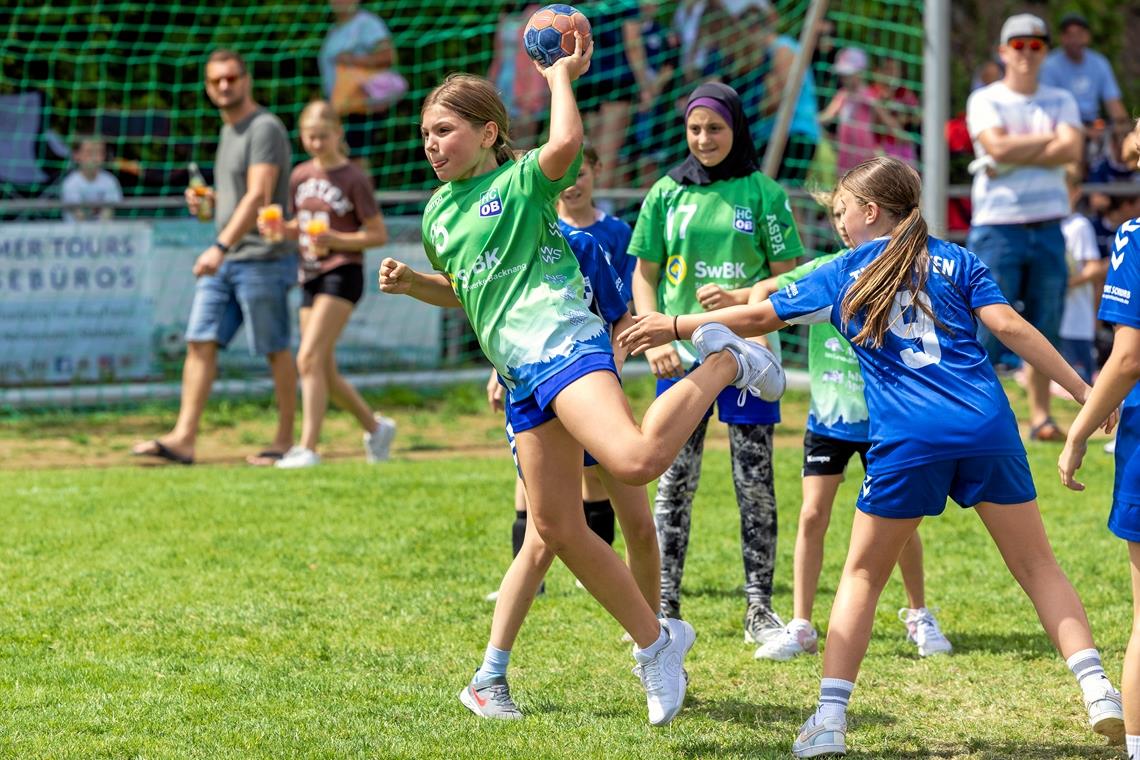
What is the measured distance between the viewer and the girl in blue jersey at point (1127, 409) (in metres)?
3.73

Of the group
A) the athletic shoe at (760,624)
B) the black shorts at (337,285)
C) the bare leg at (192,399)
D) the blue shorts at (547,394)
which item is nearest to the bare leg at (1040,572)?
the blue shorts at (547,394)

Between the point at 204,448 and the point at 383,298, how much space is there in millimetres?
2444

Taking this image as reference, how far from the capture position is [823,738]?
13.0ft

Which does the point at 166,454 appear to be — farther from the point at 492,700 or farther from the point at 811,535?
the point at 492,700

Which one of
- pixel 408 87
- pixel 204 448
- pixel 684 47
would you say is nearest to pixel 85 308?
pixel 204 448

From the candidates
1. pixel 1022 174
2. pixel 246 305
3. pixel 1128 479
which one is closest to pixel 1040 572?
pixel 1128 479

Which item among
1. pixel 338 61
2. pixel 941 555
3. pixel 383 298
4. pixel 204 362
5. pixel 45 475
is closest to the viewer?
pixel 941 555

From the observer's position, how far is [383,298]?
11555 mm

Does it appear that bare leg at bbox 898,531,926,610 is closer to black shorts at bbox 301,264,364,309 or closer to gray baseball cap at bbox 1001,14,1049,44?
black shorts at bbox 301,264,364,309

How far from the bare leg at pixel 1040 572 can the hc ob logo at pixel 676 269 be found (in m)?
1.76

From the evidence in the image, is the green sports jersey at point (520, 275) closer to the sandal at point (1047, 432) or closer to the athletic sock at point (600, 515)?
the athletic sock at point (600, 515)

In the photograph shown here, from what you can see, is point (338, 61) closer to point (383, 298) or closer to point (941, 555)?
point (383, 298)

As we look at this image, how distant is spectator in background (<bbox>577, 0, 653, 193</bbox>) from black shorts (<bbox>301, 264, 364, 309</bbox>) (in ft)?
14.9

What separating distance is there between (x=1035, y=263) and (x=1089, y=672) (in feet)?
18.1
